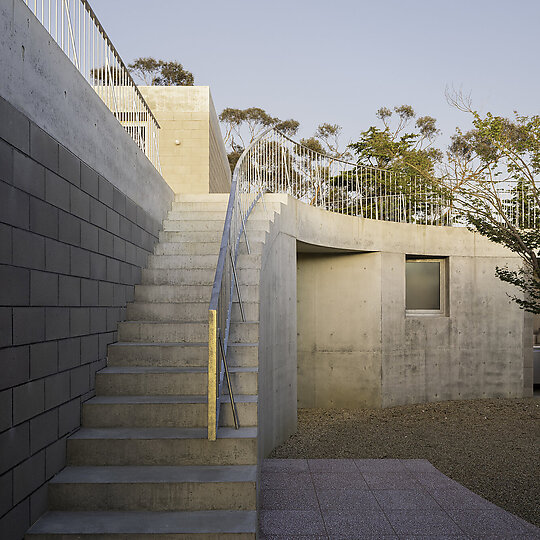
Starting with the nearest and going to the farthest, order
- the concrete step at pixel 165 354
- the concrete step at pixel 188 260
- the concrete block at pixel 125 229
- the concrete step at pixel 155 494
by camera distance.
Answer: the concrete step at pixel 155 494 → the concrete step at pixel 165 354 → the concrete block at pixel 125 229 → the concrete step at pixel 188 260

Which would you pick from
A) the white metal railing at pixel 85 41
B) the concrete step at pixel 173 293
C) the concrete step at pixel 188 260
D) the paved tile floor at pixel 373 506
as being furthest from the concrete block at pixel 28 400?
the concrete step at pixel 188 260

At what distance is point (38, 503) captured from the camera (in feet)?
9.85

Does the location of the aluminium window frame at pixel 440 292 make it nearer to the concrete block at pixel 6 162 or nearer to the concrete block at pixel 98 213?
the concrete block at pixel 98 213

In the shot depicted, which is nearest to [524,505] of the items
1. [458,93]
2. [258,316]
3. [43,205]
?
[258,316]

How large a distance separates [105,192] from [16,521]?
94.0 inches

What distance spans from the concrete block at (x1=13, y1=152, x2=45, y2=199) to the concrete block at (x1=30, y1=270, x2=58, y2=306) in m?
0.44

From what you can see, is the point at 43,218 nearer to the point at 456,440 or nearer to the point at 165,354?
the point at 165,354

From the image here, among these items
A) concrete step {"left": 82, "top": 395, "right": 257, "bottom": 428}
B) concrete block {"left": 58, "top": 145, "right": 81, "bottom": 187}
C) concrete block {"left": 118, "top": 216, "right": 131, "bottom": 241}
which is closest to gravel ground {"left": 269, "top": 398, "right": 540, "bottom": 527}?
concrete step {"left": 82, "top": 395, "right": 257, "bottom": 428}

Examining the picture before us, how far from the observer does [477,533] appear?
348 centimetres

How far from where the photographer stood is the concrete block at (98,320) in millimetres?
3927

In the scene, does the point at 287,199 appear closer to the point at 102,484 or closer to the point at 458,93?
the point at 458,93

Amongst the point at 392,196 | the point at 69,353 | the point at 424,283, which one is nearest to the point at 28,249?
the point at 69,353

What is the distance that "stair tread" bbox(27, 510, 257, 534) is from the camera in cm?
285

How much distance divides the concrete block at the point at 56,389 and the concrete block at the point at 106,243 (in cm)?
106
